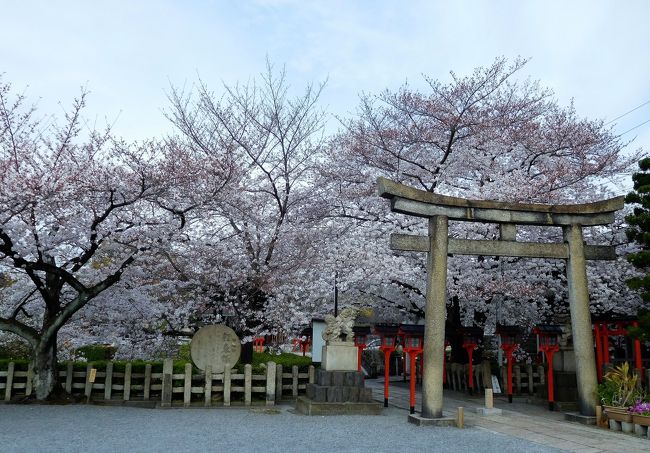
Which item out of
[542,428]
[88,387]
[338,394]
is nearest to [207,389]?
[88,387]

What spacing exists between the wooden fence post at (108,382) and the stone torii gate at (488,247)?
23.3 ft

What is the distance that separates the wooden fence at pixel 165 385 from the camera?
1171 centimetres

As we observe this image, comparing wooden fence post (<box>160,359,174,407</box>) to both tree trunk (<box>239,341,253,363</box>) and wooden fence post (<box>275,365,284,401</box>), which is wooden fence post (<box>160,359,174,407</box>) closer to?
wooden fence post (<box>275,365,284,401</box>)

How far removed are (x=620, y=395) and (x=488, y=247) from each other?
3.73m

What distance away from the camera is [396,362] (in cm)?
2406

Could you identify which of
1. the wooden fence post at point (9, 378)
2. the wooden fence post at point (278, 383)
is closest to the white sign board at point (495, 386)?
the wooden fence post at point (278, 383)

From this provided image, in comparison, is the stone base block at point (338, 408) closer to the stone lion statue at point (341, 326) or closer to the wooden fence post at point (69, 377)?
the stone lion statue at point (341, 326)

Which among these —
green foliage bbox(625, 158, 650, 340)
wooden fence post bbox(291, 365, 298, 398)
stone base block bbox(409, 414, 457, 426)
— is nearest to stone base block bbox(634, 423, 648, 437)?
green foliage bbox(625, 158, 650, 340)

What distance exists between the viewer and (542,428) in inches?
387

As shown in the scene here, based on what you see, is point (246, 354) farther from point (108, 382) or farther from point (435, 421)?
point (435, 421)

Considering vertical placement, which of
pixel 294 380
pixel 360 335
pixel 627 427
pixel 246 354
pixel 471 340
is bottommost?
pixel 627 427

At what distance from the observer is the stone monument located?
11.2 m

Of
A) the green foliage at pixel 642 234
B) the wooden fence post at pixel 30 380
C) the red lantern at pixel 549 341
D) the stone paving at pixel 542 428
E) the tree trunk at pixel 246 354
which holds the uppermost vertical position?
the green foliage at pixel 642 234

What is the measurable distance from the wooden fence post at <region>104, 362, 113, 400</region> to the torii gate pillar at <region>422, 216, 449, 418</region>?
23.3ft
